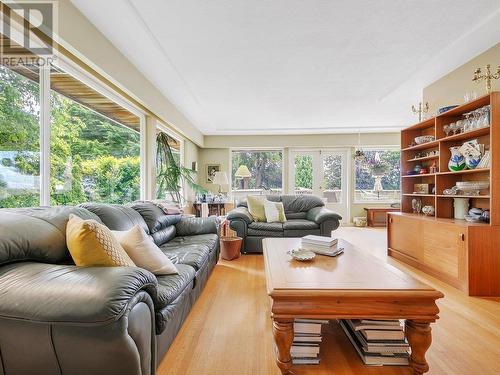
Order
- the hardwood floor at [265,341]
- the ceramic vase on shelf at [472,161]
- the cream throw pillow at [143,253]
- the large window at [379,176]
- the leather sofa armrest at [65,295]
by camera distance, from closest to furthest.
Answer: the leather sofa armrest at [65,295] < the hardwood floor at [265,341] < the cream throw pillow at [143,253] < the ceramic vase on shelf at [472,161] < the large window at [379,176]

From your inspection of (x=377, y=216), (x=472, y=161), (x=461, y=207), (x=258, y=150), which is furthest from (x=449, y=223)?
(x=258, y=150)

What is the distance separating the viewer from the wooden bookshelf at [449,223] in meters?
2.42

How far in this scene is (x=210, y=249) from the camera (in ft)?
8.96

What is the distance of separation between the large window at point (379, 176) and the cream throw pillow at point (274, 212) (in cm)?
346

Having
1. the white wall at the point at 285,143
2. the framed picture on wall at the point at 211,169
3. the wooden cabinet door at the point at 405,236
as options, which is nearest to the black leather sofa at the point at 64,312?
the wooden cabinet door at the point at 405,236

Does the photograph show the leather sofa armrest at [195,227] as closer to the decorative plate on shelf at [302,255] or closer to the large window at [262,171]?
the decorative plate on shelf at [302,255]

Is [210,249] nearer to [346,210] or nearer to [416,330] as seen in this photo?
[416,330]

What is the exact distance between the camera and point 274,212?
427 cm

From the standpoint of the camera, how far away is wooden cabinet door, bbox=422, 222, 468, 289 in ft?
8.30

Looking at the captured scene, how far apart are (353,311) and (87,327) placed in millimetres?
1252

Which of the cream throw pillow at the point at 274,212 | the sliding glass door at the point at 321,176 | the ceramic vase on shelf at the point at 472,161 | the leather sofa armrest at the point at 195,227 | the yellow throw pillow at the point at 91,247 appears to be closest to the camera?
the yellow throw pillow at the point at 91,247

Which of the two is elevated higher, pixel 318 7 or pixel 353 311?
pixel 318 7

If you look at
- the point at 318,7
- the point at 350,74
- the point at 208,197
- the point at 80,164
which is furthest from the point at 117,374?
the point at 208,197

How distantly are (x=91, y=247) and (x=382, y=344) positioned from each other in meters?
1.76
